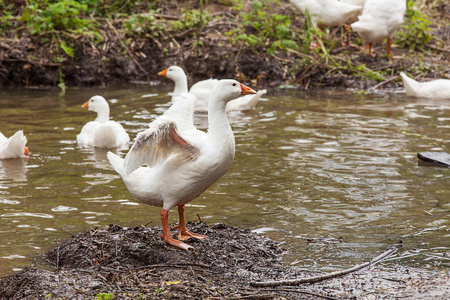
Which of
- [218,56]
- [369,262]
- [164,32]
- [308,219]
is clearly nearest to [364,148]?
[308,219]

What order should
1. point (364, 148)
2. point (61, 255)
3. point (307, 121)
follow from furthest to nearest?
point (307, 121) → point (364, 148) → point (61, 255)

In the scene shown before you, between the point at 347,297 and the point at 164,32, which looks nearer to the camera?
the point at 347,297

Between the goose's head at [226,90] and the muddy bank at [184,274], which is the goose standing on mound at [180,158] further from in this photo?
the muddy bank at [184,274]

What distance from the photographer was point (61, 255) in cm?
511

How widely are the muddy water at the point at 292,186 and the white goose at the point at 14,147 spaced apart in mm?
133

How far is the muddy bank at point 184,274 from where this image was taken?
4215 mm

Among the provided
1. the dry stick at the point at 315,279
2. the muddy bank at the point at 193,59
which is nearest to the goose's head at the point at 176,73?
the muddy bank at the point at 193,59

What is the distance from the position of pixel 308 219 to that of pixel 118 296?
2.52 meters

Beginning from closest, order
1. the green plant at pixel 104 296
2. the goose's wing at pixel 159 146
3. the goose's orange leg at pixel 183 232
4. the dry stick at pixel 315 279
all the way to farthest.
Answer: the green plant at pixel 104 296 → the dry stick at pixel 315 279 → the goose's wing at pixel 159 146 → the goose's orange leg at pixel 183 232

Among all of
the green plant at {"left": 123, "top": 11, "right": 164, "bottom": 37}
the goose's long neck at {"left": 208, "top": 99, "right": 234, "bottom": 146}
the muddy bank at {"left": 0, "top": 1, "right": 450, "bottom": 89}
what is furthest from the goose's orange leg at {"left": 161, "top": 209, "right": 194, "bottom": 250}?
the green plant at {"left": 123, "top": 11, "right": 164, "bottom": 37}

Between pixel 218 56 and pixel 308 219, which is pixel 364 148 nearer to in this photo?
pixel 308 219

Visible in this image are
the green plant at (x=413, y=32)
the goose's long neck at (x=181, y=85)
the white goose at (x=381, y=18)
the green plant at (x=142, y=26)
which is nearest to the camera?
the goose's long neck at (x=181, y=85)

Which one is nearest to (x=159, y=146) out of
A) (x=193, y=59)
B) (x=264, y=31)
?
(x=193, y=59)

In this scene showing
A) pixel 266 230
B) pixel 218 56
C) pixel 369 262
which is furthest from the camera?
pixel 218 56
